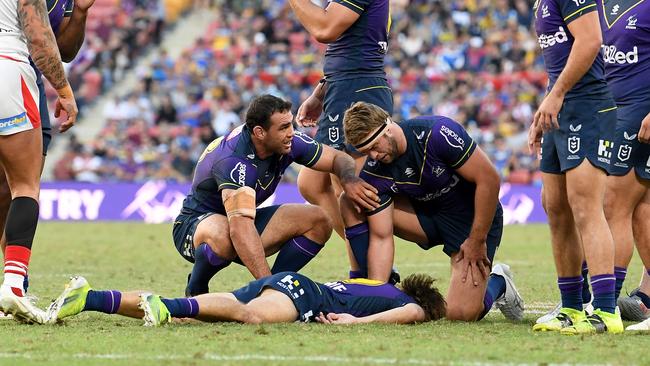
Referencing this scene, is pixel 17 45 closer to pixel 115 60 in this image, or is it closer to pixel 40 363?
pixel 40 363

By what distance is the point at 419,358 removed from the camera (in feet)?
17.9

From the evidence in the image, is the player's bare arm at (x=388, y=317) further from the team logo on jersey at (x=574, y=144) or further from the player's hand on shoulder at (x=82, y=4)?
the player's hand on shoulder at (x=82, y=4)

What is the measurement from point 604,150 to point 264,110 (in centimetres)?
235

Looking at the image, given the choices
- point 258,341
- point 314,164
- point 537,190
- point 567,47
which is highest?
point 567,47

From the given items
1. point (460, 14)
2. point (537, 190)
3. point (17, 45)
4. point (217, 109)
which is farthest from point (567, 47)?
point (460, 14)

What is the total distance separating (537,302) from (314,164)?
2.29 m

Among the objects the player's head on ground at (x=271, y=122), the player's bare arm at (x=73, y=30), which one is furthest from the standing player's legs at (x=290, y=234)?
the player's bare arm at (x=73, y=30)

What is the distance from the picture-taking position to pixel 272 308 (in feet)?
22.2

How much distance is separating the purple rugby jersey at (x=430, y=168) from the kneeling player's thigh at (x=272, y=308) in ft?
4.43

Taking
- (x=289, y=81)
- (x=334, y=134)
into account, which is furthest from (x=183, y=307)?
(x=289, y=81)

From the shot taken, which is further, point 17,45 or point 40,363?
point 17,45

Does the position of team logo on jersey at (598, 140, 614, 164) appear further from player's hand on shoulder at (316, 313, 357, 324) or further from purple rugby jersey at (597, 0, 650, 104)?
player's hand on shoulder at (316, 313, 357, 324)

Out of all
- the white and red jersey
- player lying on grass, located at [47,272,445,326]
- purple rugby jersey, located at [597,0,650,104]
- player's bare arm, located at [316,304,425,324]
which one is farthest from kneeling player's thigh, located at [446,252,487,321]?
the white and red jersey

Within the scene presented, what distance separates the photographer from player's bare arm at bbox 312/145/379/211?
778cm
